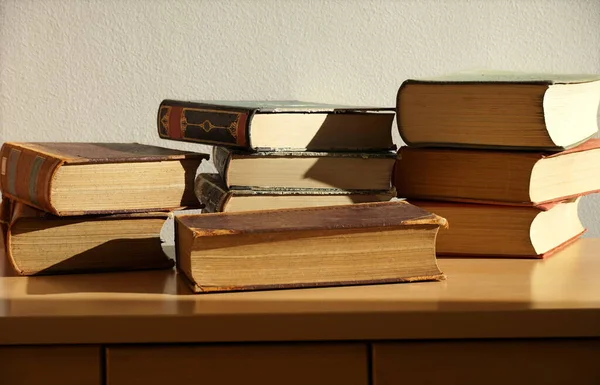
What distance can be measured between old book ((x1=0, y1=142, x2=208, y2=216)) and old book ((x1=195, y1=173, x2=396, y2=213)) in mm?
42

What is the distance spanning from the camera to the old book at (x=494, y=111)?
0.99 m

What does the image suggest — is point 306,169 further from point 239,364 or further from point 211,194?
point 239,364

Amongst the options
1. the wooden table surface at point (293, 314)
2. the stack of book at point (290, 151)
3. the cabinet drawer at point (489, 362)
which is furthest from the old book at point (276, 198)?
the cabinet drawer at point (489, 362)

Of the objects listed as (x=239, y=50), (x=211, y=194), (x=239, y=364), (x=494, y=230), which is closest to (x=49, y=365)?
(x=239, y=364)

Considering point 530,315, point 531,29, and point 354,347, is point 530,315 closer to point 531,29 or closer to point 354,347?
point 354,347

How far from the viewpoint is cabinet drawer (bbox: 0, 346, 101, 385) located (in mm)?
800

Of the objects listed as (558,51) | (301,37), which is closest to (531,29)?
(558,51)

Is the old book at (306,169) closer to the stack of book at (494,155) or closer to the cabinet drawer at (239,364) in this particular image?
the stack of book at (494,155)

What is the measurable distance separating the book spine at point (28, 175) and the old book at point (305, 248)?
140 millimetres

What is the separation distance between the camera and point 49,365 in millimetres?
804

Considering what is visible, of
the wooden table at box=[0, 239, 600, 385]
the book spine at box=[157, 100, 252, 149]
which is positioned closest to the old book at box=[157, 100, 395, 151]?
the book spine at box=[157, 100, 252, 149]

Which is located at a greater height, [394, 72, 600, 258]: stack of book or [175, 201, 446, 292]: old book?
[394, 72, 600, 258]: stack of book

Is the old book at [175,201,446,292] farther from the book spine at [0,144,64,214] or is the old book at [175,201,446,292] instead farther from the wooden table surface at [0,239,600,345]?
the book spine at [0,144,64,214]

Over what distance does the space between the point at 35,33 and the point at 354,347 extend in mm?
799
